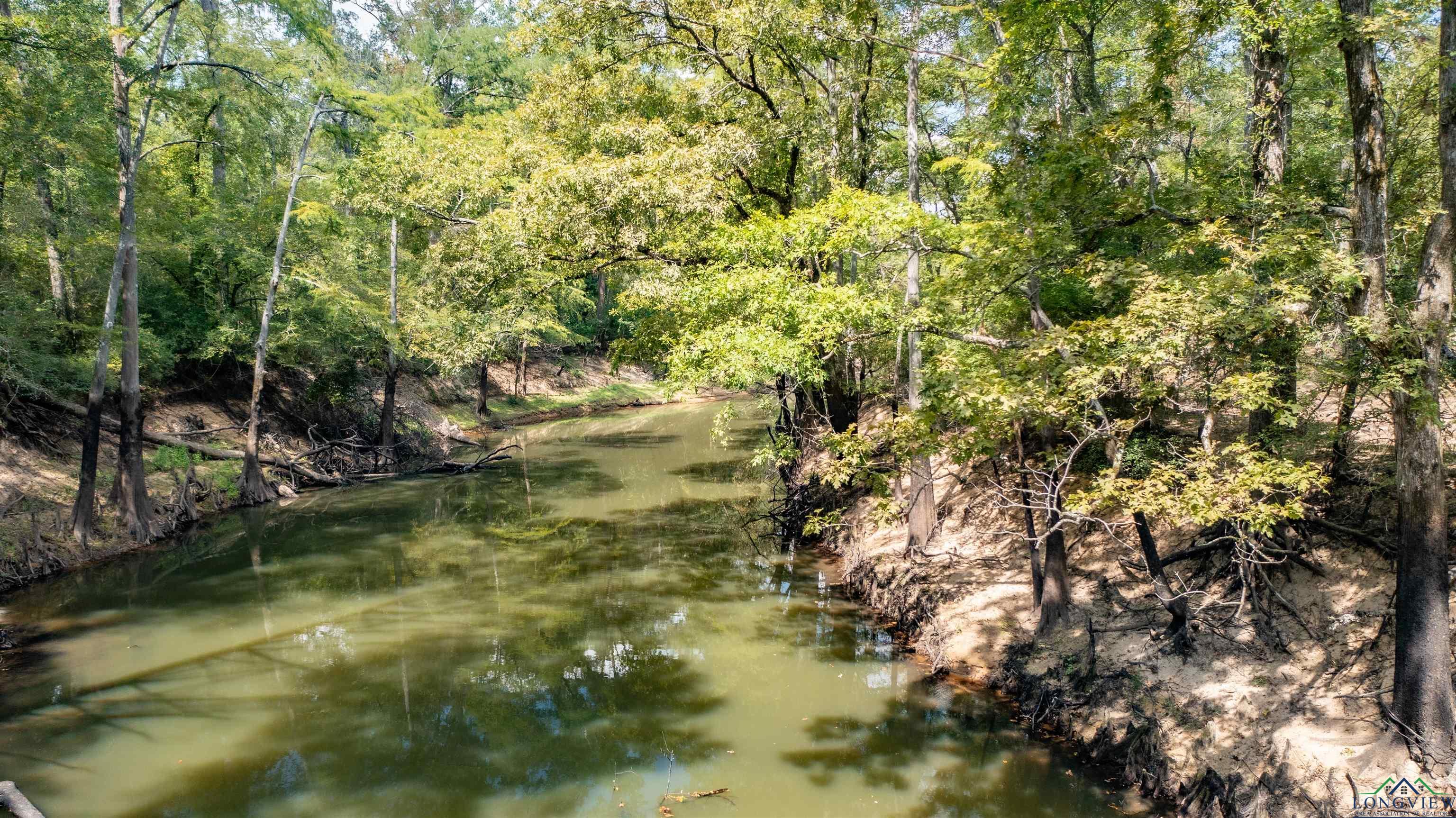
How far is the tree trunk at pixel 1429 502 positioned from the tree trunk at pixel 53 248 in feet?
68.2

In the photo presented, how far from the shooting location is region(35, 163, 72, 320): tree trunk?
50.0 ft

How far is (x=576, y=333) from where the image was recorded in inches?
1641

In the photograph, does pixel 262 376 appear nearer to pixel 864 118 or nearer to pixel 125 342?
pixel 125 342

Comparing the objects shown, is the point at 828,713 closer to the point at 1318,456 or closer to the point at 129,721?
the point at 1318,456

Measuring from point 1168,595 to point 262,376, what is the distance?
19.9 metres

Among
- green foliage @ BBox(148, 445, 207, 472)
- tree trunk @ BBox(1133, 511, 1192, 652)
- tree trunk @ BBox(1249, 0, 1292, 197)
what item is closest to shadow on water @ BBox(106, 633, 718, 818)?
tree trunk @ BBox(1133, 511, 1192, 652)

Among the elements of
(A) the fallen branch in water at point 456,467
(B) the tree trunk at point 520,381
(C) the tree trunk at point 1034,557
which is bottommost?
(A) the fallen branch in water at point 456,467

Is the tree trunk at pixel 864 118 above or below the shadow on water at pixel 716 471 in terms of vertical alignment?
above

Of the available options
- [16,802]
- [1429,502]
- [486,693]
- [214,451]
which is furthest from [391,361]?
[1429,502]

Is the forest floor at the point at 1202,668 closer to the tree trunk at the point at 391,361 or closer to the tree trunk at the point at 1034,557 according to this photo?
the tree trunk at the point at 1034,557

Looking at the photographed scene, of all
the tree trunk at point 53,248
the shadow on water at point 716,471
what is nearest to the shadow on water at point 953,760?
the shadow on water at point 716,471

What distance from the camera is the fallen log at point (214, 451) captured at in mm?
17328

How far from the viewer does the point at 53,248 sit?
16.1m

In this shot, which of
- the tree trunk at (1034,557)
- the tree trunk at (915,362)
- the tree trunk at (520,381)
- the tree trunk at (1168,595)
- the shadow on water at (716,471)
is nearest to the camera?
the tree trunk at (1168,595)
